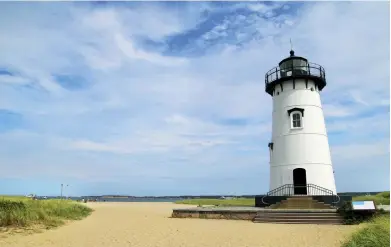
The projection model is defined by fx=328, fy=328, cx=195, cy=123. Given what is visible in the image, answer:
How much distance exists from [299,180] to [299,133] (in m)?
3.14

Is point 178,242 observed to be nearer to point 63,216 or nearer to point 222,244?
point 222,244

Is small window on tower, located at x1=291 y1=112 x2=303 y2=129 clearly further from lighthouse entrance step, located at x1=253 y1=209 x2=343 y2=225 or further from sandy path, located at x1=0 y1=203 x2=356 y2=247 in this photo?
sandy path, located at x1=0 y1=203 x2=356 y2=247

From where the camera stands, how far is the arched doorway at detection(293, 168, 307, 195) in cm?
2158

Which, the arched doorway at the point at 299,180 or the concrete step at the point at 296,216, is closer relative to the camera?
the concrete step at the point at 296,216

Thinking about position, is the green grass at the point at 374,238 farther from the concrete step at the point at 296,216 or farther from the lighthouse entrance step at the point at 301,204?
the lighthouse entrance step at the point at 301,204

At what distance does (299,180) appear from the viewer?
72.0 ft

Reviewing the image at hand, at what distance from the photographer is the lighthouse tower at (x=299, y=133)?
21422 mm

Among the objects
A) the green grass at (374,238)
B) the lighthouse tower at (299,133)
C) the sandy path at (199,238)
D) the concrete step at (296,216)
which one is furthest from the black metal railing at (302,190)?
the green grass at (374,238)

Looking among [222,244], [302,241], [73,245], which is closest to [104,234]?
[73,245]

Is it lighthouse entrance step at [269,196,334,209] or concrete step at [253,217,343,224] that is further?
lighthouse entrance step at [269,196,334,209]

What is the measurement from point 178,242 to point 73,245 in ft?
11.0

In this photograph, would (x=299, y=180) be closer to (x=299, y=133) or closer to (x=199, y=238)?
(x=299, y=133)

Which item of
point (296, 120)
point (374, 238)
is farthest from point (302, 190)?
point (374, 238)

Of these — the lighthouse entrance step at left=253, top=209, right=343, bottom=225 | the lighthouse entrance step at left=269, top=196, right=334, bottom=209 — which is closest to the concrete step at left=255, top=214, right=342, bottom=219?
the lighthouse entrance step at left=253, top=209, right=343, bottom=225
